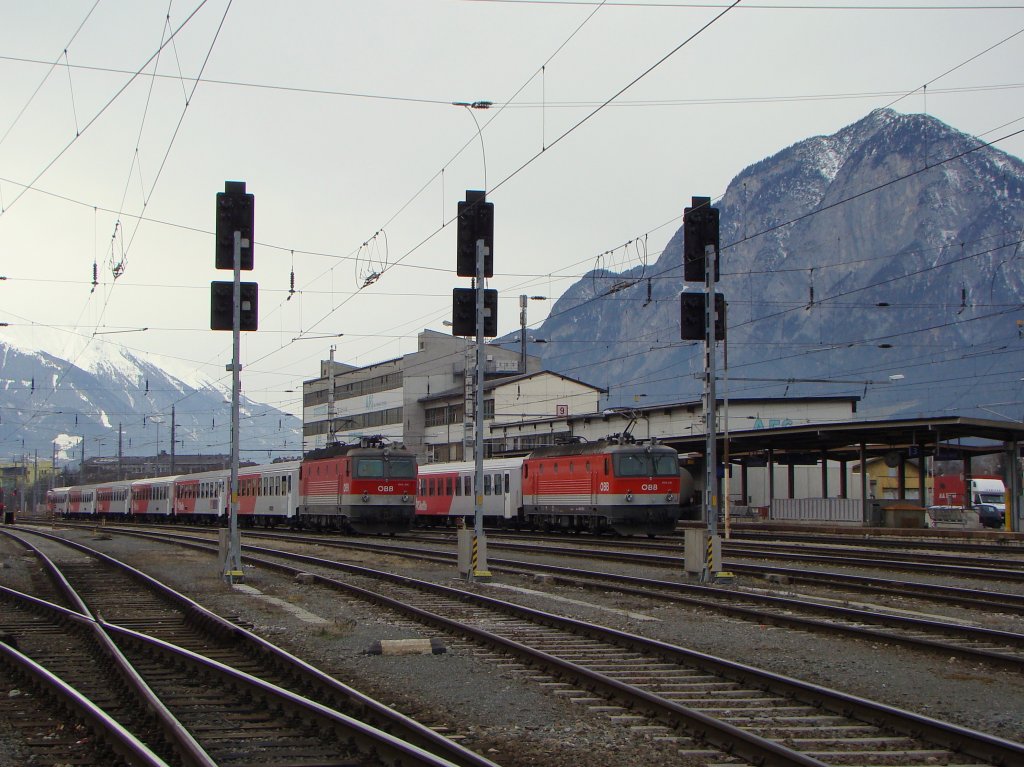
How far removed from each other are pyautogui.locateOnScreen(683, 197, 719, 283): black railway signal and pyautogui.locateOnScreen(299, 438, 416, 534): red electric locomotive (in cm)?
2234

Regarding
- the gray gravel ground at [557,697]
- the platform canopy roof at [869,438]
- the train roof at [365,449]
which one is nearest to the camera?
the gray gravel ground at [557,697]

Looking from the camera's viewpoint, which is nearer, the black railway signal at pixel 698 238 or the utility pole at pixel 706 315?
the utility pole at pixel 706 315

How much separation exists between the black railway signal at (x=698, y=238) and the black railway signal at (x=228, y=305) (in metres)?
7.68

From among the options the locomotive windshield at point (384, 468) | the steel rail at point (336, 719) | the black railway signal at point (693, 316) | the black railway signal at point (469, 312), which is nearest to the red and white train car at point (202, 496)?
the locomotive windshield at point (384, 468)

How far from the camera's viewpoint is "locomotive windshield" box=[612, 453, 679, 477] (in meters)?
36.8

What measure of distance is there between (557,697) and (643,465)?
2713cm

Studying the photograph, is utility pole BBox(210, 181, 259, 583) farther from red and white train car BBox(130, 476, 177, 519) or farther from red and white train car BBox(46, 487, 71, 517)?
red and white train car BBox(46, 487, 71, 517)

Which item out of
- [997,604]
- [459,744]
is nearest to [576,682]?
[459,744]

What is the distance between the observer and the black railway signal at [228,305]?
21094 millimetres

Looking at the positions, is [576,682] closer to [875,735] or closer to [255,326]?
[875,735]

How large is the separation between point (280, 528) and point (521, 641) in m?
45.3

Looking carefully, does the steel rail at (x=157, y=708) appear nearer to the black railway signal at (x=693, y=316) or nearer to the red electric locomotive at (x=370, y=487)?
the black railway signal at (x=693, y=316)

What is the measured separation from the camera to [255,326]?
67.9ft

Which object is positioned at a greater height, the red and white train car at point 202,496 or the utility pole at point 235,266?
the utility pole at point 235,266
